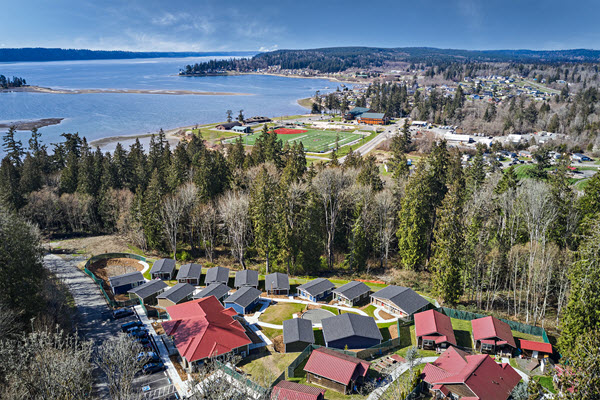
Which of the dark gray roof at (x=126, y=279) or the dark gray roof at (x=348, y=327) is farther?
the dark gray roof at (x=126, y=279)

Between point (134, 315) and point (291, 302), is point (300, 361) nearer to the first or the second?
point (291, 302)

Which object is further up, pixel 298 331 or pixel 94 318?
pixel 298 331

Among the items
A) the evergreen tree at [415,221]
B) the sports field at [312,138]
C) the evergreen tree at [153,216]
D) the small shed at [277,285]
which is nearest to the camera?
the small shed at [277,285]

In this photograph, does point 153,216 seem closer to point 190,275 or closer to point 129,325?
point 190,275

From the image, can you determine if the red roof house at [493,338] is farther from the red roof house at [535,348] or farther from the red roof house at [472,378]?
the red roof house at [472,378]

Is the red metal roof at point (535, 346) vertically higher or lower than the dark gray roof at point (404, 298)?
higher

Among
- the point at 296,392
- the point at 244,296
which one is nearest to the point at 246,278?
the point at 244,296

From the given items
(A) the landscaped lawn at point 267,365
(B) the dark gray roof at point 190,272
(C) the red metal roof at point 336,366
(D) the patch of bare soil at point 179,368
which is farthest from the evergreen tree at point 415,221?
(D) the patch of bare soil at point 179,368
